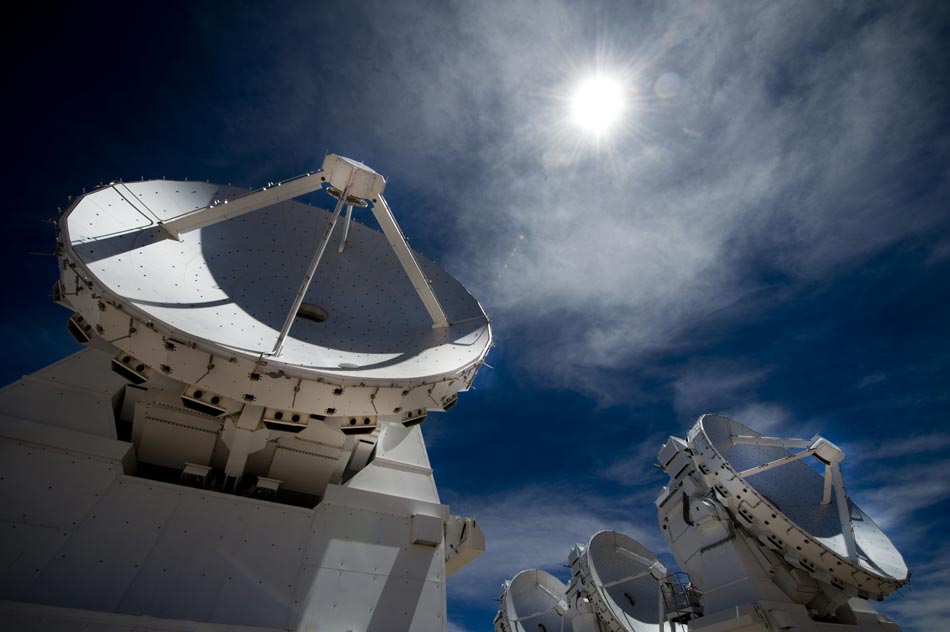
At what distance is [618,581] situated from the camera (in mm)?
21781

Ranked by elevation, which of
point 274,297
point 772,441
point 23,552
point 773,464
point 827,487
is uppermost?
point 772,441

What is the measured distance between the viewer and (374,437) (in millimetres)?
A: 11562

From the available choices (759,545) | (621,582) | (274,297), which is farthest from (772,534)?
(274,297)

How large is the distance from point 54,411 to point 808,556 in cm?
2190

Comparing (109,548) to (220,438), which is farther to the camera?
(220,438)

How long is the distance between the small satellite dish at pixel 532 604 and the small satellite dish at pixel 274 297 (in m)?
22.0

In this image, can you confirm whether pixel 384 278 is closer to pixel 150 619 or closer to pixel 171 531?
pixel 171 531

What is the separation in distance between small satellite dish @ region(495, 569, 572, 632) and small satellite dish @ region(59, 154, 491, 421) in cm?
2202

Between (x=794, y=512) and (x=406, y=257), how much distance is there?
18.2m

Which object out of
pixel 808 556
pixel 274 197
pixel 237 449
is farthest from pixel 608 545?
pixel 274 197

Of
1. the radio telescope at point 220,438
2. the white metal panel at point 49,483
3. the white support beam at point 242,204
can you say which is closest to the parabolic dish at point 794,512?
the radio telescope at point 220,438

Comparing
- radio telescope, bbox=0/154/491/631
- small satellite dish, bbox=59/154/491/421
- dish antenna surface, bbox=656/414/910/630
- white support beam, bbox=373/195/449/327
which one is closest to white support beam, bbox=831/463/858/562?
dish antenna surface, bbox=656/414/910/630

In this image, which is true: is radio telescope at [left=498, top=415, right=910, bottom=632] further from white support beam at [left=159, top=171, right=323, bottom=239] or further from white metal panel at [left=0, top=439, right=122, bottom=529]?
white metal panel at [left=0, top=439, right=122, bottom=529]

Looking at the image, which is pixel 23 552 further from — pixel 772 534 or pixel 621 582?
pixel 621 582
